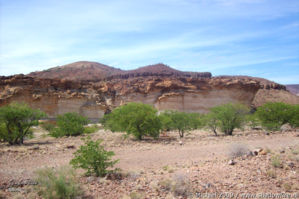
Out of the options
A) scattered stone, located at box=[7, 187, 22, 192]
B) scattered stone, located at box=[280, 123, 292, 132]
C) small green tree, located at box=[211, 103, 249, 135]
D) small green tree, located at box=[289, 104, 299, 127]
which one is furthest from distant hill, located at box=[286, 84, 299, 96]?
scattered stone, located at box=[7, 187, 22, 192]

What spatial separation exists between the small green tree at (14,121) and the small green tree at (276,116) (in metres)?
17.9

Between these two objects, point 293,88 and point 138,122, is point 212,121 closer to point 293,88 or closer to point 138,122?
point 138,122

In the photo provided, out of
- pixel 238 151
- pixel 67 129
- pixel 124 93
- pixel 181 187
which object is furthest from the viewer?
pixel 124 93

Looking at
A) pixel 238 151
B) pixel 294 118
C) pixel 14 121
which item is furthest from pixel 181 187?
pixel 294 118

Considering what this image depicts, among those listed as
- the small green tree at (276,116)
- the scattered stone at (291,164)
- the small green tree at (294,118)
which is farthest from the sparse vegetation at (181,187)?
the small green tree at (294,118)

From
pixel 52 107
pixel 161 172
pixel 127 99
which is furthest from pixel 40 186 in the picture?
pixel 127 99

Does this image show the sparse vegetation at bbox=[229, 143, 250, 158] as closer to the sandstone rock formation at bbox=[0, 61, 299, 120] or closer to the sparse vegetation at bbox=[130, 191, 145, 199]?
the sparse vegetation at bbox=[130, 191, 145, 199]

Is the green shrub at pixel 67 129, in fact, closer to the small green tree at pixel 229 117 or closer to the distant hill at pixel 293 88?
the small green tree at pixel 229 117

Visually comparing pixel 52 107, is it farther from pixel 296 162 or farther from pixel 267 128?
pixel 296 162

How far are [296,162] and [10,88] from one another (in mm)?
43087

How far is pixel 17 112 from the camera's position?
14.9 meters

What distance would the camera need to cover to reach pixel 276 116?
819 inches

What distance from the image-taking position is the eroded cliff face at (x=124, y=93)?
41.4 metres

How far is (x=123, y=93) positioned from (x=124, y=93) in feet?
0.95
